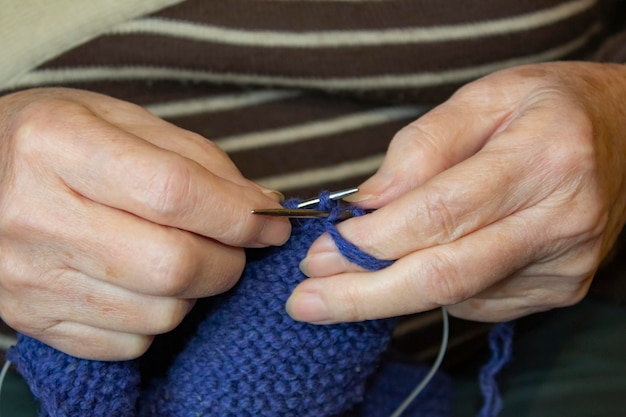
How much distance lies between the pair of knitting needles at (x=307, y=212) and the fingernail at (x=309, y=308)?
0.08 m

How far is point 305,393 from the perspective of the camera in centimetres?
76

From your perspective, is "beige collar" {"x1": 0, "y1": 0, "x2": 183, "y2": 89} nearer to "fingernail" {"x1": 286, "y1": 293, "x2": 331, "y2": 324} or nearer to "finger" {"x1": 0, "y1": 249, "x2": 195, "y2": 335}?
"finger" {"x1": 0, "y1": 249, "x2": 195, "y2": 335}

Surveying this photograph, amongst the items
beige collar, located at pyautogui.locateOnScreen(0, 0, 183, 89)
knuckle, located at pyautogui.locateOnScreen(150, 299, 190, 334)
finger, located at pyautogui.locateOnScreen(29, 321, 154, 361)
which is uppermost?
beige collar, located at pyautogui.locateOnScreen(0, 0, 183, 89)

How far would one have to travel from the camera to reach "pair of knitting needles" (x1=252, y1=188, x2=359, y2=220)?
Answer: 2.23 feet

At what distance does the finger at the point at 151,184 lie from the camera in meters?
0.63

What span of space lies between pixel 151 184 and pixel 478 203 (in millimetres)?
315

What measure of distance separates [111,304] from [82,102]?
21 cm

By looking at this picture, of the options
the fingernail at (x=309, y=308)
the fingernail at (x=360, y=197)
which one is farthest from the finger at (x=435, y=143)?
the fingernail at (x=309, y=308)

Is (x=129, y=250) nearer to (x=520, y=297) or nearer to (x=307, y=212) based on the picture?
(x=307, y=212)

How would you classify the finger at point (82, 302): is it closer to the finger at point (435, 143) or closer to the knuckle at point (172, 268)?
the knuckle at point (172, 268)

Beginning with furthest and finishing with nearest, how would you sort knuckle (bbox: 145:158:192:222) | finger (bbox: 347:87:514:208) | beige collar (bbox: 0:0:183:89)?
beige collar (bbox: 0:0:183:89)
finger (bbox: 347:87:514:208)
knuckle (bbox: 145:158:192:222)

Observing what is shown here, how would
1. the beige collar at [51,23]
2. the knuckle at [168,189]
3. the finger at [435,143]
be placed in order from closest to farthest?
the knuckle at [168,189] < the finger at [435,143] < the beige collar at [51,23]

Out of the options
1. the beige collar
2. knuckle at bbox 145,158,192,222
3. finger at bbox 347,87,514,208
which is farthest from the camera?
the beige collar

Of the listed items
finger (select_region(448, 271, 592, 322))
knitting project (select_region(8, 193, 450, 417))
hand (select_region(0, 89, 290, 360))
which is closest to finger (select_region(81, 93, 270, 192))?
hand (select_region(0, 89, 290, 360))
